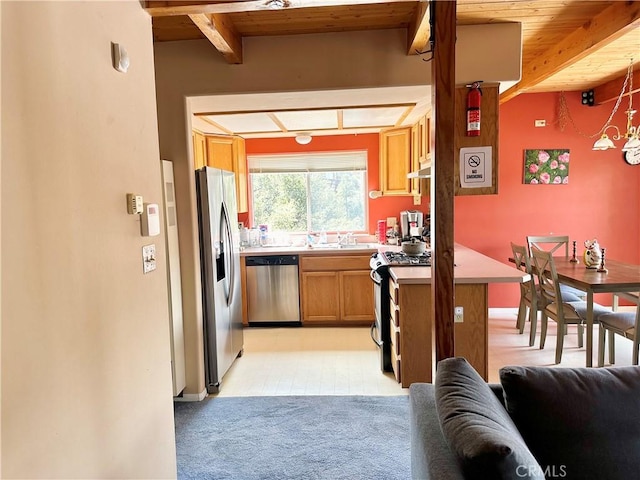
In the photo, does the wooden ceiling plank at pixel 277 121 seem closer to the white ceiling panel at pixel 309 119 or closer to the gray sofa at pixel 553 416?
the white ceiling panel at pixel 309 119

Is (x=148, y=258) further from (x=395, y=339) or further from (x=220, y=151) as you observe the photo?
(x=220, y=151)

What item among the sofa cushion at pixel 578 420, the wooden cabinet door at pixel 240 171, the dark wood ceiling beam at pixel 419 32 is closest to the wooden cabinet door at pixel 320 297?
the wooden cabinet door at pixel 240 171

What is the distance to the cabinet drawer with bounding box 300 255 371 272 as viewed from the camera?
A: 14.0 feet

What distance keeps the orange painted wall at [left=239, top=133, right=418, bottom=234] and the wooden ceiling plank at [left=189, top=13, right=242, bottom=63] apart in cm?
234

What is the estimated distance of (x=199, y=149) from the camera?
416cm

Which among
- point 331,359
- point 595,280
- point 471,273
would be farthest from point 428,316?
point 595,280

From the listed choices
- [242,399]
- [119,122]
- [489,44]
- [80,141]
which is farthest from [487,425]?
[489,44]

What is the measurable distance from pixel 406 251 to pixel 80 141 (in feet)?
9.18

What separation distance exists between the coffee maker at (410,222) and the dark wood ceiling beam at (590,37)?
178 centimetres

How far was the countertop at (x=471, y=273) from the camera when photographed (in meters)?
2.58

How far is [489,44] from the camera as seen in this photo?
2.53 metres

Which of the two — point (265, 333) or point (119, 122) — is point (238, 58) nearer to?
point (119, 122)

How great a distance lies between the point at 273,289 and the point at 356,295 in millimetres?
906

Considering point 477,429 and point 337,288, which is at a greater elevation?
point 477,429
